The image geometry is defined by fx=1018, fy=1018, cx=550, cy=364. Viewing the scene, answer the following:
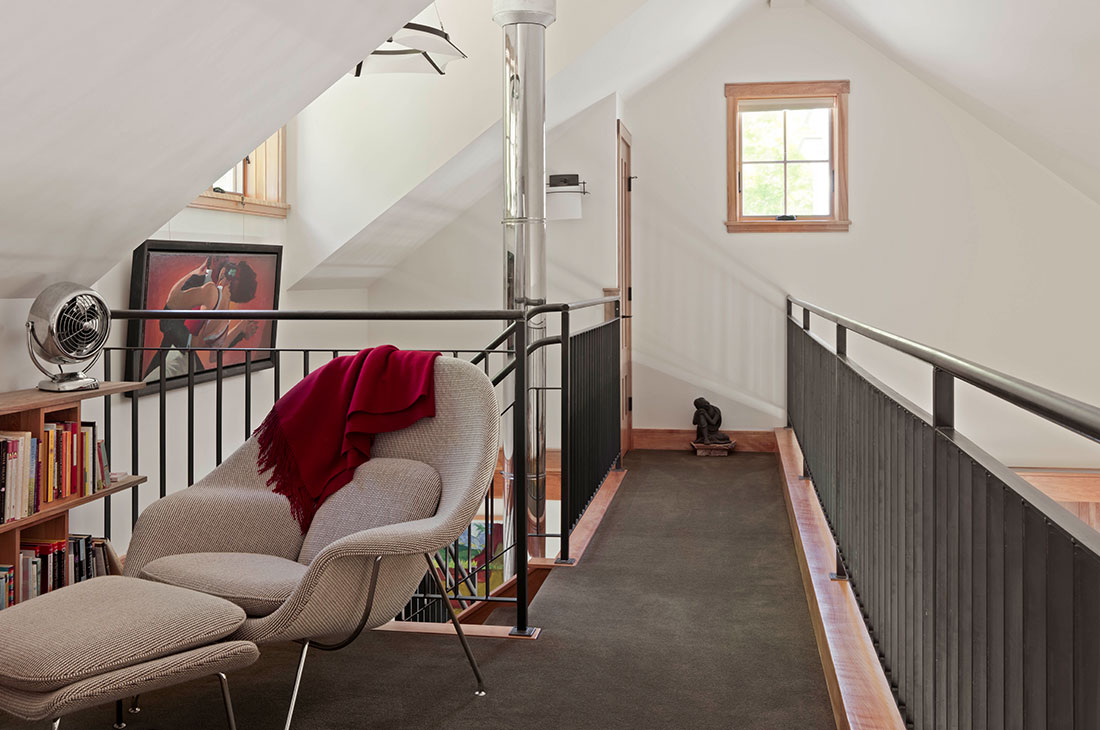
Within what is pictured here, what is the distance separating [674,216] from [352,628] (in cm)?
501

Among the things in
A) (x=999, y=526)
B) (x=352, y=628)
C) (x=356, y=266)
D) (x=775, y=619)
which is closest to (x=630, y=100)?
(x=356, y=266)

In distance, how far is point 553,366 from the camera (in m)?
6.16

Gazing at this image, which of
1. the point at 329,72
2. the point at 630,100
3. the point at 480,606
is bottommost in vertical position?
the point at 480,606

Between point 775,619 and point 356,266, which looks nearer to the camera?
point 775,619

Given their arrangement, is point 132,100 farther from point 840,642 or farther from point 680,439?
point 680,439

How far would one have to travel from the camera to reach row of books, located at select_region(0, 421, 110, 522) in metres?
2.91

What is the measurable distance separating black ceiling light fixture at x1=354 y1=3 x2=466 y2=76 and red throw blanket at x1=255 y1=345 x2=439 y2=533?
143cm

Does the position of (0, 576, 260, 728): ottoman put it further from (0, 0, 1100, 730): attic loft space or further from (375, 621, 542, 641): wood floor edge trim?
(375, 621, 542, 641): wood floor edge trim

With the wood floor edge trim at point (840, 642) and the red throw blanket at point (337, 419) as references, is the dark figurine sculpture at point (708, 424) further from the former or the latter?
the red throw blanket at point (337, 419)

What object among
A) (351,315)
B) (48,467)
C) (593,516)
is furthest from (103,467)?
(593,516)

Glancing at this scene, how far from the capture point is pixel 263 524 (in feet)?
8.91

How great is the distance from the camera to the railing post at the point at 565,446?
3715 millimetres

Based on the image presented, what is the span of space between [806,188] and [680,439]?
6.21 ft

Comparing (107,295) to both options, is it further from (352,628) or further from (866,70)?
(866,70)
